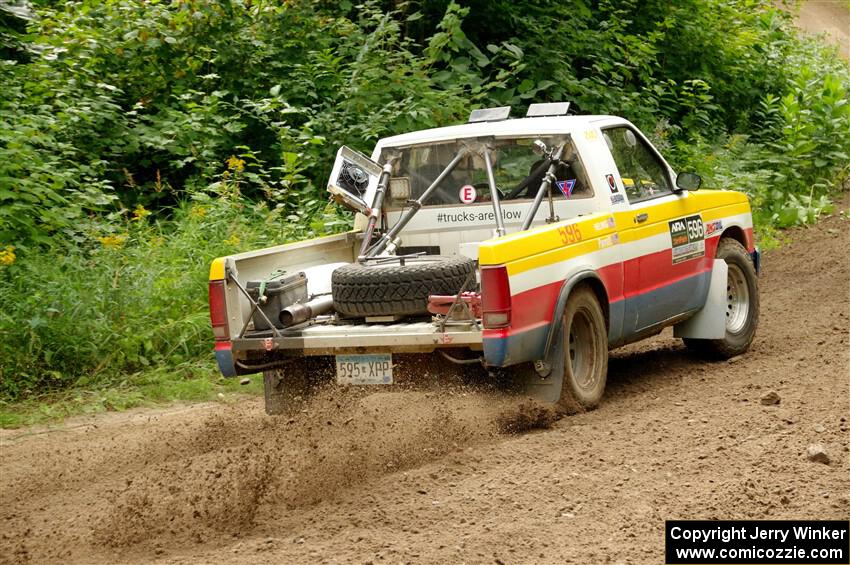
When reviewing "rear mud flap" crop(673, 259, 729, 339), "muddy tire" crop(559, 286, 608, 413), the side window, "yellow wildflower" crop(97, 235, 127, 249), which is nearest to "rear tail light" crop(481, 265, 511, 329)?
"muddy tire" crop(559, 286, 608, 413)

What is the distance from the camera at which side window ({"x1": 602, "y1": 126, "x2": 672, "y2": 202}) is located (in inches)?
330

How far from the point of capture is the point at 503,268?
262 inches

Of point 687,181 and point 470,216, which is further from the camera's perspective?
point 687,181

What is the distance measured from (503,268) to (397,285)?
2.44ft

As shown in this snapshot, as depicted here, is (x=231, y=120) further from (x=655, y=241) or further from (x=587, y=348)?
(x=587, y=348)

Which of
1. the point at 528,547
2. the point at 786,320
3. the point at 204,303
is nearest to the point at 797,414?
the point at 528,547

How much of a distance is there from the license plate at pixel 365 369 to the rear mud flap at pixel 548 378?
0.78 meters

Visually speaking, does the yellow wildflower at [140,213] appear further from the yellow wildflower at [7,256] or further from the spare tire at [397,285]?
the spare tire at [397,285]

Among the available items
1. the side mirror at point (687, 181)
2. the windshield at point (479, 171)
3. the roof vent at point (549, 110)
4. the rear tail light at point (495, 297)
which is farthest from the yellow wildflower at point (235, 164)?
the rear tail light at point (495, 297)

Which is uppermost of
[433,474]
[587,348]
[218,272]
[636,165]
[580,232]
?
[636,165]

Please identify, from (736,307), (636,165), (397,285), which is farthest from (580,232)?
(736,307)

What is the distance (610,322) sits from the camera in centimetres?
783

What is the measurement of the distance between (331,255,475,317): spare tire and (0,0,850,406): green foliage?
2830 millimetres

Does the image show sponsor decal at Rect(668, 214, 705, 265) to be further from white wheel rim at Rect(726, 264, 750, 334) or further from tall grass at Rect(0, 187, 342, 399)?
tall grass at Rect(0, 187, 342, 399)
